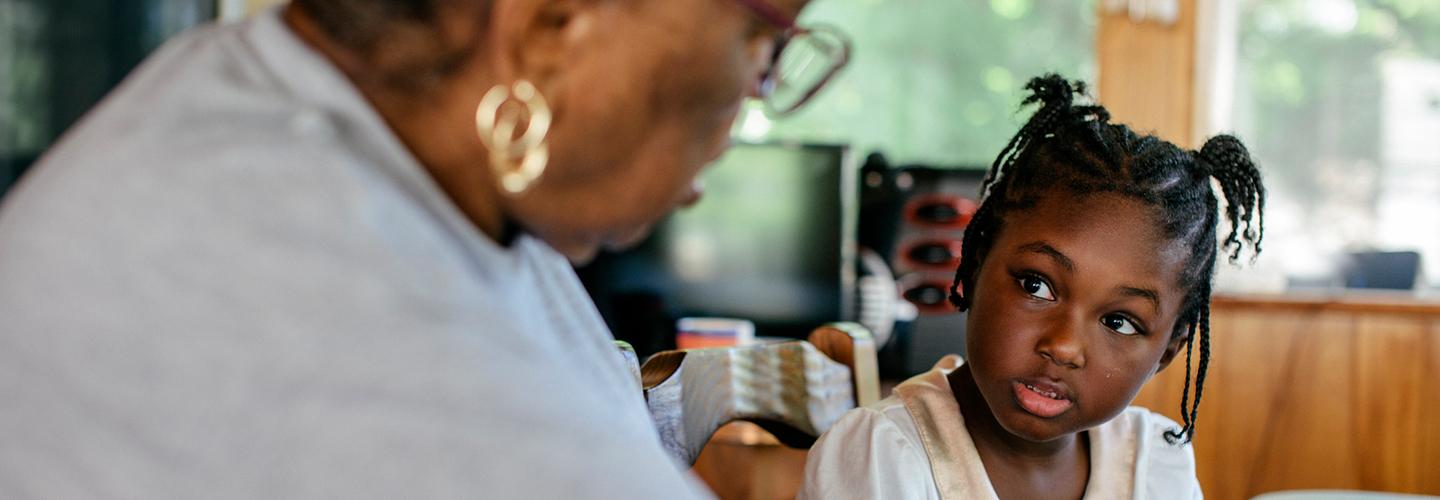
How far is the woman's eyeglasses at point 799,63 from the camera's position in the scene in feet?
1.84

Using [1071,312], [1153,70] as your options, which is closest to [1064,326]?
[1071,312]

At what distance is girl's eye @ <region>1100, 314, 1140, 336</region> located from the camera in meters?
1.19

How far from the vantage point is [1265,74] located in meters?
4.41

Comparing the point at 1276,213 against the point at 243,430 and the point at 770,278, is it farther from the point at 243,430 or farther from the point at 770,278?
the point at 243,430

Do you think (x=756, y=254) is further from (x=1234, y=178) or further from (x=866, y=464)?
(x=866, y=464)

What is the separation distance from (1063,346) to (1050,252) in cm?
10

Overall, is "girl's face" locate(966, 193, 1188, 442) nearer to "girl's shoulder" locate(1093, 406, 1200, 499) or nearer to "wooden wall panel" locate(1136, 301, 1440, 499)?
"girl's shoulder" locate(1093, 406, 1200, 499)

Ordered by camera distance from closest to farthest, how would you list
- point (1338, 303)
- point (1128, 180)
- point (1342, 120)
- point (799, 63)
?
point (799, 63) < point (1128, 180) < point (1338, 303) < point (1342, 120)

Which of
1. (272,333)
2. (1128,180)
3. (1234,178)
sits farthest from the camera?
(1234,178)

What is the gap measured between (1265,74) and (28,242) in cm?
454

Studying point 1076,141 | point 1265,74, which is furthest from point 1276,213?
point 1076,141

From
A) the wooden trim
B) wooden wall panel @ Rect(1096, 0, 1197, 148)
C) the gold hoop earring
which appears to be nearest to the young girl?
the gold hoop earring

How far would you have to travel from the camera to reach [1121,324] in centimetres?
120

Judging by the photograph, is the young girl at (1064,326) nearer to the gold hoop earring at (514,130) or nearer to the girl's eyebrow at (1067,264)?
the girl's eyebrow at (1067,264)
